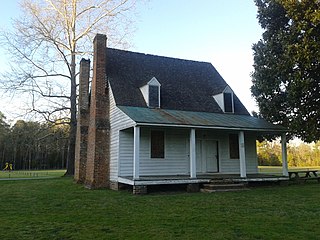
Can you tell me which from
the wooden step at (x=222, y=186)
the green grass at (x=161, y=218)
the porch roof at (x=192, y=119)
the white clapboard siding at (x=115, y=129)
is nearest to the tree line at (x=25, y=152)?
the white clapboard siding at (x=115, y=129)

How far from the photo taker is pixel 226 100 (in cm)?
1681

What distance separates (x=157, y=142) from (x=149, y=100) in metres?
2.22

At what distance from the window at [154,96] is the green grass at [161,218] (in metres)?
6.20

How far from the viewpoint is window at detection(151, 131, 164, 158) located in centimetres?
1397

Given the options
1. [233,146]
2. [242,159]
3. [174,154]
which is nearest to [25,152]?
[174,154]

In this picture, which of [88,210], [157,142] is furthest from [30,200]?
[157,142]

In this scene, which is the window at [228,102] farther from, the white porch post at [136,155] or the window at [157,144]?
the white porch post at [136,155]

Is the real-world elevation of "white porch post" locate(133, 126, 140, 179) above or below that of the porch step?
above

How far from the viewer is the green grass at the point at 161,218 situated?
5.28m

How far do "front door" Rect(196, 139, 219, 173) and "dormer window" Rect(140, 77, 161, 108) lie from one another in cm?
305

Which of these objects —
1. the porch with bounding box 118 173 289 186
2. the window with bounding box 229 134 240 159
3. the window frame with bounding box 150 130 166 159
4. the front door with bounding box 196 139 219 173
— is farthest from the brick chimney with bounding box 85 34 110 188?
the window with bounding box 229 134 240 159

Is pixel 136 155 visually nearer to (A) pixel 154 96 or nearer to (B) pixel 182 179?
(B) pixel 182 179

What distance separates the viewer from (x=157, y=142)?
Result: 14078mm

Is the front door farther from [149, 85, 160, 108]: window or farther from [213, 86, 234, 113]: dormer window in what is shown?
[149, 85, 160, 108]: window
